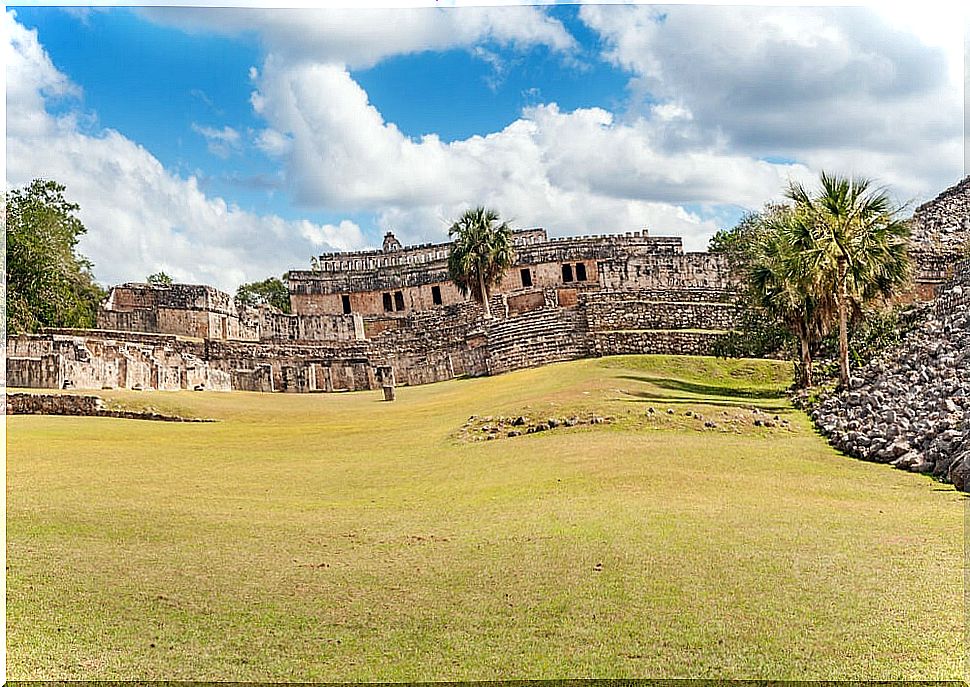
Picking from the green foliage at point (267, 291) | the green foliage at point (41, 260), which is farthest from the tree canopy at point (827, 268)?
the green foliage at point (267, 291)

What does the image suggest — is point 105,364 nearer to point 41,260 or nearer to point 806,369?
point 41,260

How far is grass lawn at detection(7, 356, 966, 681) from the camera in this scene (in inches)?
184

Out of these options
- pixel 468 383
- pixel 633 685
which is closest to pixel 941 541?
pixel 633 685

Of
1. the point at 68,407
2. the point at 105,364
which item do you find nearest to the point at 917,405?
the point at 68,407

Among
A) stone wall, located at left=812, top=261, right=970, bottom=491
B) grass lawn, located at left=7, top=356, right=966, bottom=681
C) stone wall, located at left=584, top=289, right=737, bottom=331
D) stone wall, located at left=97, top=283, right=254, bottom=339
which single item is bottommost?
grass lawn, located at left=7, top=356, right=966, bottom=681

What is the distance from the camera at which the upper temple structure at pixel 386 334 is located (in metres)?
23.5

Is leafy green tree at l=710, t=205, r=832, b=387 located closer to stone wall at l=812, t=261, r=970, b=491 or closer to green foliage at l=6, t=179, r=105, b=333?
stone wall at l=812, t=261, r=970, b=491

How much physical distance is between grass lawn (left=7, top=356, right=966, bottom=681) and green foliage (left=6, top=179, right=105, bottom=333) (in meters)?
19.3

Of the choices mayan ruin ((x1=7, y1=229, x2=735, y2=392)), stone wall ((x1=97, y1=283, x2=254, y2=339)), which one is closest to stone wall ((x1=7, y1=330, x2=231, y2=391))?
mayan ruin ((x1=7, y1=229, x2=735, y2=392))

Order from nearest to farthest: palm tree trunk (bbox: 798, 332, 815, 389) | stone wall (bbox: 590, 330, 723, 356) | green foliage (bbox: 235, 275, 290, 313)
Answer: palm tree trunk (bbox: 798, 332, 815, 389) < stone wall (bbox: 590, 330, 723, 356) < green foliage (bbox: 235, 275, 290, 313)

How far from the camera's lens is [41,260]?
29625 millimetres

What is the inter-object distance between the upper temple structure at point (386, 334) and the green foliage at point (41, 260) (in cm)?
161

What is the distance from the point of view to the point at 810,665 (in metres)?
4.50

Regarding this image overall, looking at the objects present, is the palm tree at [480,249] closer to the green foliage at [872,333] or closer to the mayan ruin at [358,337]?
the mayan ruin at [358,337]
